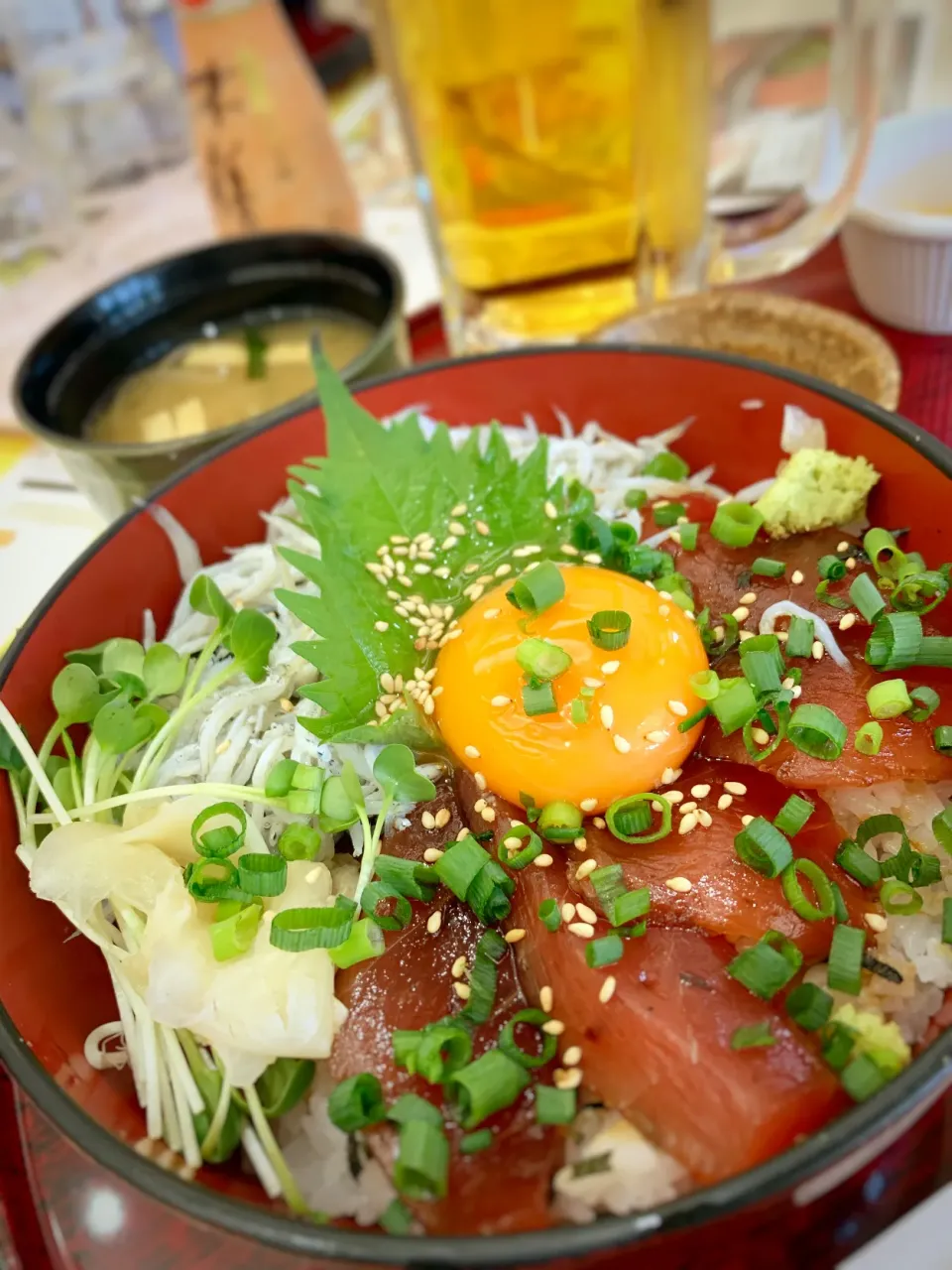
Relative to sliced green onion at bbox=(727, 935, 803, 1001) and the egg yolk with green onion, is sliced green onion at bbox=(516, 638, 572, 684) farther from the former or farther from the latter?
sliced green onion at bbox=(727, 935, 803, 1001)

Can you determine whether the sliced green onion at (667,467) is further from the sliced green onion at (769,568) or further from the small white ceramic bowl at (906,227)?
the small white ceramic bowl at (906,227)

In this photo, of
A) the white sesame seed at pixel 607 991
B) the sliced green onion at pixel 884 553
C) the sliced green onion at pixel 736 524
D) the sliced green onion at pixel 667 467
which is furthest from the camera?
the sliced green onion at pixel 667 467

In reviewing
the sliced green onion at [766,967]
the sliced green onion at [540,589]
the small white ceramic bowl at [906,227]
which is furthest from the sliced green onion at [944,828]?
the small white ceramic bowl at [906,227]

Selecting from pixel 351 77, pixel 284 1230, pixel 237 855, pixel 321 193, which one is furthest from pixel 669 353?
pixel 351 77

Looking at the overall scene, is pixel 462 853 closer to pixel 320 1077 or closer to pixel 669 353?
pixel 320 1077

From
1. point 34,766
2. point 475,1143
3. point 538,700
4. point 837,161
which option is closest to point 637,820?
point 538,700

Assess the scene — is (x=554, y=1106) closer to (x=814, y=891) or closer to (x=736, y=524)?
(x=814, y=891)

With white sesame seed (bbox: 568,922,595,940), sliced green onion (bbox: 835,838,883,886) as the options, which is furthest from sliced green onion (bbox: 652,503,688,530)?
white sesame seed (bbox: 568,922,595,940)
